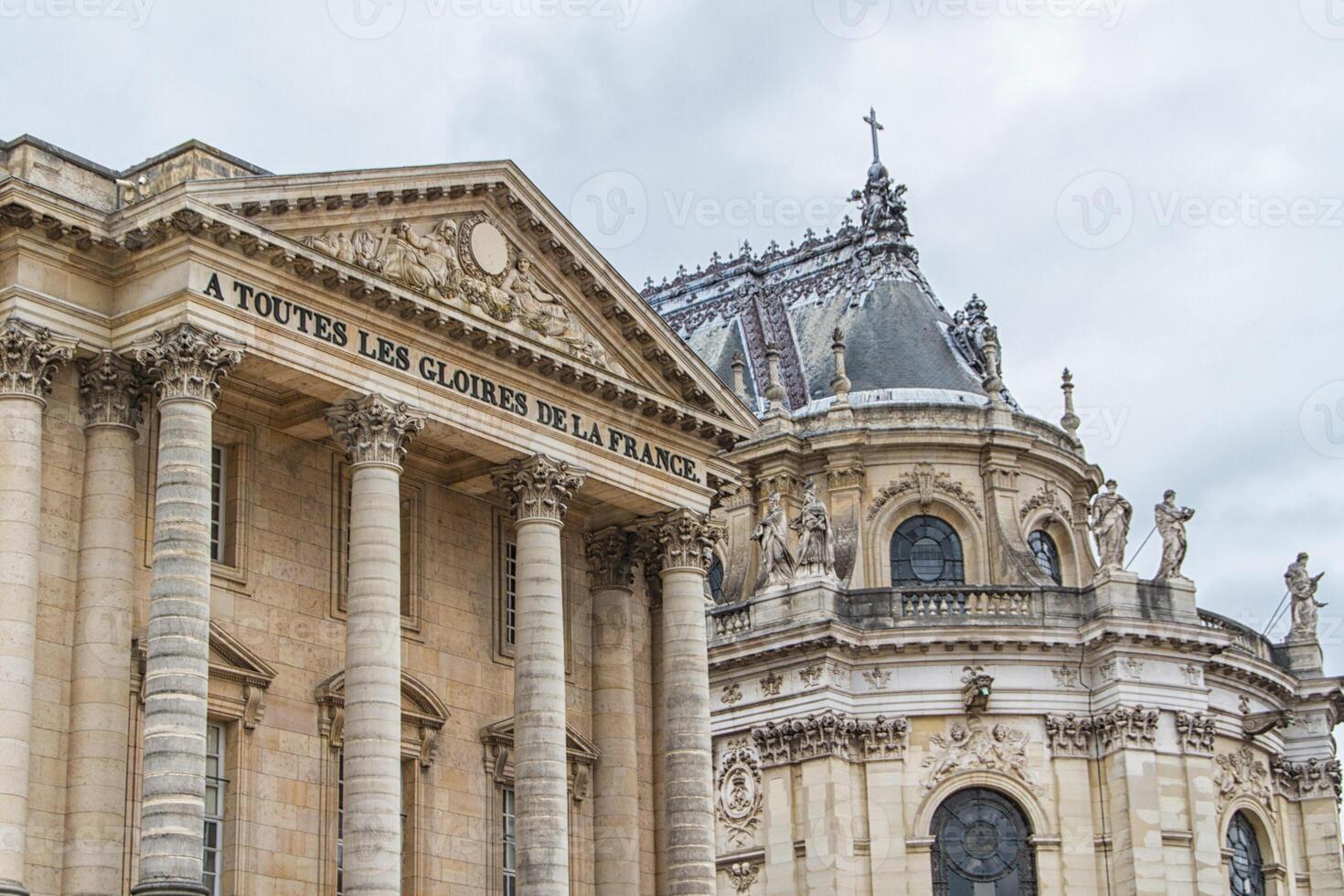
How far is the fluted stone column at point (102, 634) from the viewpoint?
94.9ft

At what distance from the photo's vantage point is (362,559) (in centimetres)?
3206

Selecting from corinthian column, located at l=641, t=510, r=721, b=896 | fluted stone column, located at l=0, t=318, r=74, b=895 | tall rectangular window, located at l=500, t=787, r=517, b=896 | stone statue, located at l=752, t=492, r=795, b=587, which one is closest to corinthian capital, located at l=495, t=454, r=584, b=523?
corinthian column, located at l=641, t=510, r=721, b=896

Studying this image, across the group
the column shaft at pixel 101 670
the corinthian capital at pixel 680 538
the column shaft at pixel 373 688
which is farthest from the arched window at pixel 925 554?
the column shaft at pixel 101 670

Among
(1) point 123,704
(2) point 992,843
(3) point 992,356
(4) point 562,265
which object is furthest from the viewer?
(3) point 992,356

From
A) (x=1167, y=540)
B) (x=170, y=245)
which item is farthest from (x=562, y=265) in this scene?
(x=1167, y=540)

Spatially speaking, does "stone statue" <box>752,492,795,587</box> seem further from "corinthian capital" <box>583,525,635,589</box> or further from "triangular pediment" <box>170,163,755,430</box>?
"corinthian capital" <box>583,525,635,589</box>

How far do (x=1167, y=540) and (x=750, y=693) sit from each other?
11.3 m

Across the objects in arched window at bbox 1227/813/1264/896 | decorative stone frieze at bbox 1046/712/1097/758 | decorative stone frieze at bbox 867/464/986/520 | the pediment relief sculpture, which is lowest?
arched window at bbox 1227/813/1264/896

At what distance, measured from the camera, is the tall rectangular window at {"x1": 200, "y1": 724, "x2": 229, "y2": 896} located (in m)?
31.5

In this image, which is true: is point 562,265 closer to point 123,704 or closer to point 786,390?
point 123,704

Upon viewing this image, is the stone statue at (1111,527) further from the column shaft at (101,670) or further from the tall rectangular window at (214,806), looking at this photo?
the column shaft at (101,670)

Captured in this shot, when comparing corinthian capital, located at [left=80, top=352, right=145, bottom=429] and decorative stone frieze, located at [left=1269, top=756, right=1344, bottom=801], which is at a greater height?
corinthian capital, located at [left=80, top=352, right=145, bottom=429]

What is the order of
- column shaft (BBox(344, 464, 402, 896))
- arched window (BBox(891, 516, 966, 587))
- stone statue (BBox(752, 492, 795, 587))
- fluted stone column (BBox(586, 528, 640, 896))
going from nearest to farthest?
1. column shaft (BBox(344, 464, 402, 896))
2. fluted stone column (BBox(586, 528, 640, 896))
3. stone statue (BBox(752, 492, 795, 587))
4. arched window (BBox(891, 516, 966, 587))

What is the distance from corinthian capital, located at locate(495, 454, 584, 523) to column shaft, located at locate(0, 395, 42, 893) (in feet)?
27.4
